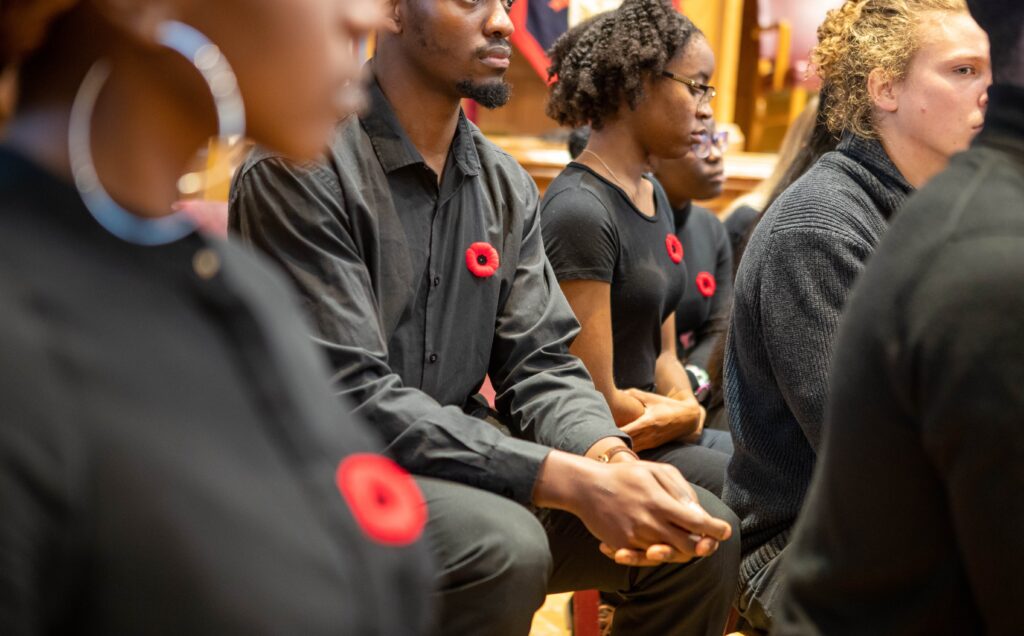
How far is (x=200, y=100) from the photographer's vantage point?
688 millimetres

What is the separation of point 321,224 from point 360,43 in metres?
0.81

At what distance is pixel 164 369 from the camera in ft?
2.03

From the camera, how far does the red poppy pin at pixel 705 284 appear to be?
114 inches

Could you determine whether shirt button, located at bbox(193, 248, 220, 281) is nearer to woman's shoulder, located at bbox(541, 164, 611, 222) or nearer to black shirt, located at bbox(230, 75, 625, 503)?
black shirt, located at bbox(230, 75, 625, 503)

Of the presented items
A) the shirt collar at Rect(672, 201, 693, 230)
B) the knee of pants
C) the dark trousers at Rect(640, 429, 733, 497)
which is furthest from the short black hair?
the shirt collar at Rect(672, 201, 693, 230)

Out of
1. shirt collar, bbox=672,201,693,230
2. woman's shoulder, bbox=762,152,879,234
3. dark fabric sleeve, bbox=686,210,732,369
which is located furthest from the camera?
shirt collar, bbox=672,201,693,230

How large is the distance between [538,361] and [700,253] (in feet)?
4.02

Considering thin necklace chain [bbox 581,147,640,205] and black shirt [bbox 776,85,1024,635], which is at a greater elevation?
black shirt [bbox 776,85,1024,635]

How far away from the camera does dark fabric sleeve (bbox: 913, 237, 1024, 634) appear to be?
782 millimetres

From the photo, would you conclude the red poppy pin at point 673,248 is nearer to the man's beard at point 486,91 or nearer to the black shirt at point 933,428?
the man's beard at point 486,91

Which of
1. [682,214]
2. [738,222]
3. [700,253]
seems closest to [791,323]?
[700,253]

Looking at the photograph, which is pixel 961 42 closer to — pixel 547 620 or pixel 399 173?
pixel 399 173

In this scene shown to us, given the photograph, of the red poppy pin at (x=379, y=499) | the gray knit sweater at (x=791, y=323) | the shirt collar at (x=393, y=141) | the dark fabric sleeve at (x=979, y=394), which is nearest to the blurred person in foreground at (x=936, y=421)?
the dark fabric sleeve at (x=979, y=394)

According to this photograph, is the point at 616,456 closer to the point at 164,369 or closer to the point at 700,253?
the point at 164,369
